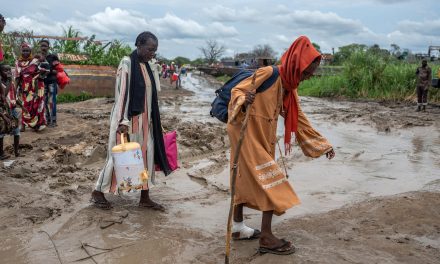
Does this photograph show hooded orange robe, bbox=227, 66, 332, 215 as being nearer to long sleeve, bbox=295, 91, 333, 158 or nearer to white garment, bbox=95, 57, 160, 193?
long sleeve, bbox=295, 91, 333, 158

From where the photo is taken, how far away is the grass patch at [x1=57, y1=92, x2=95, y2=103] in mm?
14132

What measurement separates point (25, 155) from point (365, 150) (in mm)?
5320

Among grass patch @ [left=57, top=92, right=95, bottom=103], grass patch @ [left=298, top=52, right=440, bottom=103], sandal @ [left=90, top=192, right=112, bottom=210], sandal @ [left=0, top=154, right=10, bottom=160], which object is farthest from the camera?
grass patch @ [left=298, top=52, right=440, bottom=103]

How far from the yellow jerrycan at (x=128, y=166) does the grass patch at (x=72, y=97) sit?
35.4 ft

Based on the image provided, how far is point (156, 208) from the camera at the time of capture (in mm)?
4559

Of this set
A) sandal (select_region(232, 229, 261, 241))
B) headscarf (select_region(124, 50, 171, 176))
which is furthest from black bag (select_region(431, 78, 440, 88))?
A: sandal (select_region(232, 229, 261, 241))

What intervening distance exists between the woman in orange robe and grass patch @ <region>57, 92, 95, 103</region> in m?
11.6

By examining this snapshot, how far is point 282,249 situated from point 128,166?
1404mm

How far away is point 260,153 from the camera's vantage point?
340 cm

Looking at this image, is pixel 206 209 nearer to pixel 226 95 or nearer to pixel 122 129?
pixel 122 129

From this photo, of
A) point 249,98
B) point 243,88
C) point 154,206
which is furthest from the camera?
point 154,206

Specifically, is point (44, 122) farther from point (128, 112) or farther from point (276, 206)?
point (276, 206)

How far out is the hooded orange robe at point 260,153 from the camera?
3.34 m

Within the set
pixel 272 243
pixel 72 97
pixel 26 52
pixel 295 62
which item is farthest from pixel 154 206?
pixel 72 97
